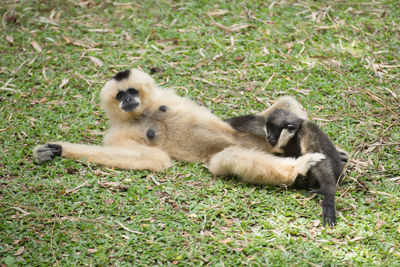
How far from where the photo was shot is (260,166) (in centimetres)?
477

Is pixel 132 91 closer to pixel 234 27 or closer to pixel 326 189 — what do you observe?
pixel 326 189

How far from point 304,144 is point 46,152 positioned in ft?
9.93

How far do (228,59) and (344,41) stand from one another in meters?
2.13

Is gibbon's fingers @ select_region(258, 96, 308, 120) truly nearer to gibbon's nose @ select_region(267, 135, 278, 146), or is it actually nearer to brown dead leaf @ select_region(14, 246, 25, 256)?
gibbon's nose @ select_region(267, 135, 278, 146)

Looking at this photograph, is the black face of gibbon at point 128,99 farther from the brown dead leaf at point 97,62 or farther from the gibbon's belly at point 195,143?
the brown dead leaf at point 97,62

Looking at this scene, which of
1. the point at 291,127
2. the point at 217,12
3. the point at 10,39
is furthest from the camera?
the point at 217,12

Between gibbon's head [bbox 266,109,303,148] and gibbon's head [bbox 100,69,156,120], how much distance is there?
5.55 feet

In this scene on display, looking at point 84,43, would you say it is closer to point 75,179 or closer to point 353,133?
point 75,179

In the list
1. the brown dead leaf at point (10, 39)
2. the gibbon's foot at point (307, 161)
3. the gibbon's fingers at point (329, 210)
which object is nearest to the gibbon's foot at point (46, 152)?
the gibbon's foot at point (307, 161)

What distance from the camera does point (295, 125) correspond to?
485 cm

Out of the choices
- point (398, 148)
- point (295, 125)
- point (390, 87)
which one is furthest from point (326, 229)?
point (390, 87)

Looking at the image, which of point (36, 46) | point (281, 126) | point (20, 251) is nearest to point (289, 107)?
point (281, 126)

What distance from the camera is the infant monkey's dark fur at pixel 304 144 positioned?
4354 mm

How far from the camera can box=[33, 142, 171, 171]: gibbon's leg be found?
5.23 meters
